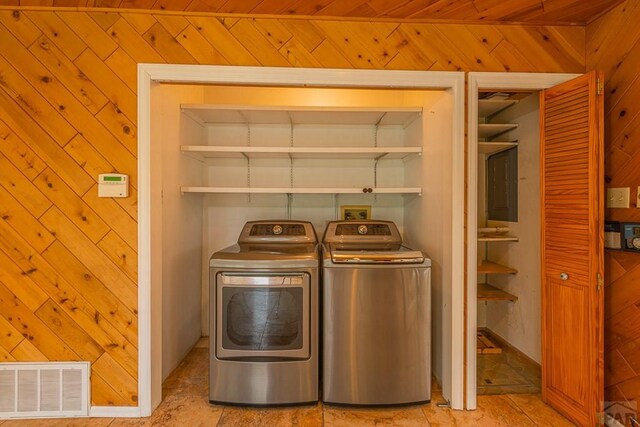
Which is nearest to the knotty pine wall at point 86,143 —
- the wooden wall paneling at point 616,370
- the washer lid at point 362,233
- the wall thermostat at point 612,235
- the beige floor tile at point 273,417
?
the beige floor tile at point 273,417

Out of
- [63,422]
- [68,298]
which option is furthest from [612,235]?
[63,422]

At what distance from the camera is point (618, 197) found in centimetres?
179

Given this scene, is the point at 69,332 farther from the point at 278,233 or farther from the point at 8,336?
the point at 278,233

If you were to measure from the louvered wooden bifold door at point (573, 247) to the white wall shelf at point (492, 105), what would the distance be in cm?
40

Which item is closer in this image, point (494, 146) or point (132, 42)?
Result: point (132, 42)

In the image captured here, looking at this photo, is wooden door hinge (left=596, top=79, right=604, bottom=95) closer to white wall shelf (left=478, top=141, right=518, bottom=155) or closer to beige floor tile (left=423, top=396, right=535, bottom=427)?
white wall shelf (left=478, top=141, right=518, bottom=155)

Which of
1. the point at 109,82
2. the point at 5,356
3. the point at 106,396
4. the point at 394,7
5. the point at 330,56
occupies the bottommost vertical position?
the point at 106,396

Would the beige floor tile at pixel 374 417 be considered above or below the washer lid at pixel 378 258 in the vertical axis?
below

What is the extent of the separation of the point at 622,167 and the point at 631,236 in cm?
38

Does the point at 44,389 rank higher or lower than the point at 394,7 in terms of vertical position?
lower

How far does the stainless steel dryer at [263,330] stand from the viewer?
6.52ft

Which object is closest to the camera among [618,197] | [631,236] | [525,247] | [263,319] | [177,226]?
[631,236]

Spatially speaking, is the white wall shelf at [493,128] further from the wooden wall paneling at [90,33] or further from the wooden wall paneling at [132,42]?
the wooden wall paneling at [90,33]

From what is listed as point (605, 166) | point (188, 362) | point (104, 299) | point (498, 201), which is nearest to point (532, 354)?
point (498, 201)
